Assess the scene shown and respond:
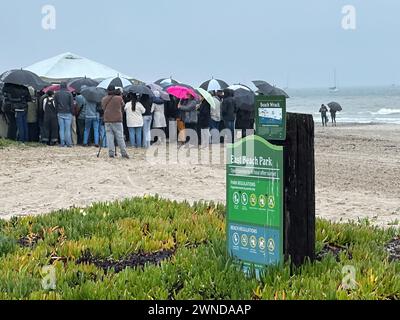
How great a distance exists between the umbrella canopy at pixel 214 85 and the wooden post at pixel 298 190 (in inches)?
798

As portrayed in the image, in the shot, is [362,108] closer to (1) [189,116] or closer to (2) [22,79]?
(1) [189,116]

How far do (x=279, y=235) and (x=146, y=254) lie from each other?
5.15 feet

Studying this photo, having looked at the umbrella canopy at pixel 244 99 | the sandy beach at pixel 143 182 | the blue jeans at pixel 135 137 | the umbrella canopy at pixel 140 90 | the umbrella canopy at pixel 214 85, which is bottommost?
the sandy beach at pixel 143 182

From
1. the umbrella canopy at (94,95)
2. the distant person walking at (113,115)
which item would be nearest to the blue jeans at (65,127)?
the umbrella canopy at (94,95)

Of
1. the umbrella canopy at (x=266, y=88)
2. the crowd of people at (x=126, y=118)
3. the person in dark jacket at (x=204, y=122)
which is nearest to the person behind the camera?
the crowd of people at (x=126, y=118)

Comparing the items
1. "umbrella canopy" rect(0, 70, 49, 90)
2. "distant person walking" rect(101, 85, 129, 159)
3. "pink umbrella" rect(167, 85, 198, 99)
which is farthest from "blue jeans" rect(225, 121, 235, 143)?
"umbrella canopy" rect(0, 70, 49, 90)

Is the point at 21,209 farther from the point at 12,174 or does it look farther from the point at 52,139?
the point at 52,139

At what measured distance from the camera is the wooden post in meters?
4.93

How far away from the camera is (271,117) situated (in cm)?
505

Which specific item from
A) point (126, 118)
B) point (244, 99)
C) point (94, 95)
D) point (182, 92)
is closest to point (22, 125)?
point (94, 95)

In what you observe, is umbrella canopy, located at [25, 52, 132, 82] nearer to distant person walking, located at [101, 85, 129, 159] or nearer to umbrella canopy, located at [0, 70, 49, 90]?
umbrella canopy, located at [0, 70, 49, 90]

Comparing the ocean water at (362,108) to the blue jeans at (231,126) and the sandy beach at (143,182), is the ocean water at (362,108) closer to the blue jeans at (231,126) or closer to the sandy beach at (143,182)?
the blue jeans at (231,126)

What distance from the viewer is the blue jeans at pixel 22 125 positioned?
19.7 meters

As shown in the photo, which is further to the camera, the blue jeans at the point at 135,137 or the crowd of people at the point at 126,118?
the blue jeans at the point at 135,137
